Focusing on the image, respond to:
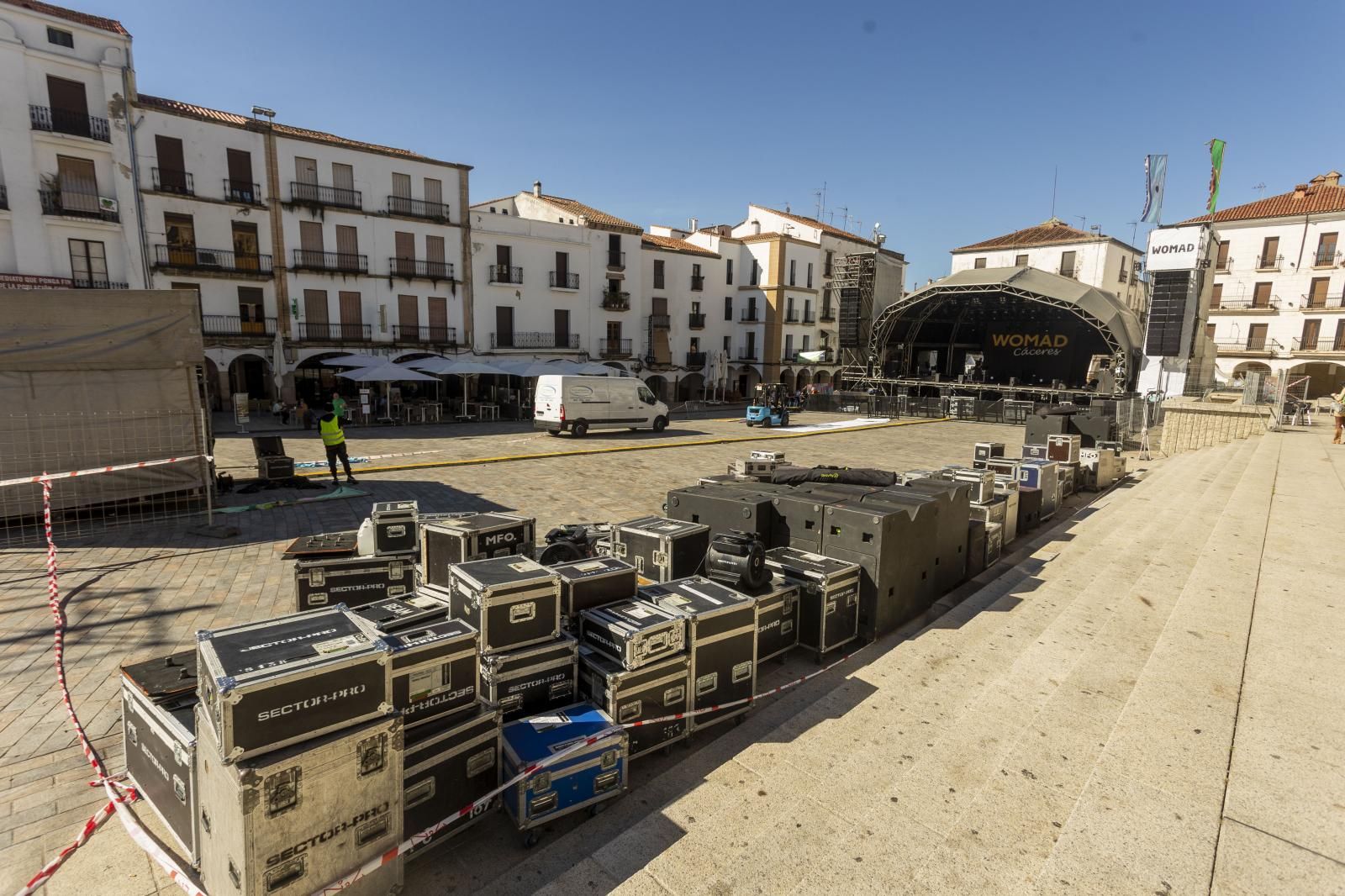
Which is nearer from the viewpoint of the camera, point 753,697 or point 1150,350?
point 753,697

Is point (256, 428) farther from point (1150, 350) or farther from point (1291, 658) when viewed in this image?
point (1150, 350)

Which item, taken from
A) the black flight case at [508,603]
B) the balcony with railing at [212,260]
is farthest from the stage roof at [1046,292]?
the black flight case at [508,603]

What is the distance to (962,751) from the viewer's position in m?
3.85

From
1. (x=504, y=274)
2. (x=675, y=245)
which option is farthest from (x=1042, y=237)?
(x=504, y=274)

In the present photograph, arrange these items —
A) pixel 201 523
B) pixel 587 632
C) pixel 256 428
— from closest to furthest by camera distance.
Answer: pixel 587 632
pixel 201 523
pixel 256 428

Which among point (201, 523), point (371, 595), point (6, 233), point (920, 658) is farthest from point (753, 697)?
point (6, 233)

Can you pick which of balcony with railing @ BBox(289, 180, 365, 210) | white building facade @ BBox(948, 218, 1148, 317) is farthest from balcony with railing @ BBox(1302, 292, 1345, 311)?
balcony with railing @ BBox(289, 180, 365, 210)

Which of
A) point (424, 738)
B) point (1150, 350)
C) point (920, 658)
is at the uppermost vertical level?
point (1150, 350)

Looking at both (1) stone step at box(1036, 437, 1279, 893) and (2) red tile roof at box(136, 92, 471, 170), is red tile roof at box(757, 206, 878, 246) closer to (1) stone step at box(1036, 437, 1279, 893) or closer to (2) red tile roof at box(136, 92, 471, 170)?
(2) red tile roof at box(136, 92, 471, 170)

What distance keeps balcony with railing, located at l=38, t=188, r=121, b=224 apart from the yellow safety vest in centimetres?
2036

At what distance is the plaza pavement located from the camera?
291cm

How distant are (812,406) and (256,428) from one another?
84.1 ft

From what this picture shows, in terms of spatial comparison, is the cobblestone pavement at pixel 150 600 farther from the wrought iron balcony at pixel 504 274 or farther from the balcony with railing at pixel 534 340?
the wrought iron balcony at pixel 504 274

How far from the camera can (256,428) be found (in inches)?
868
